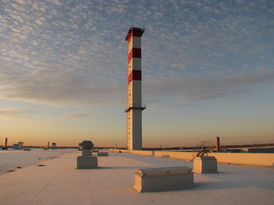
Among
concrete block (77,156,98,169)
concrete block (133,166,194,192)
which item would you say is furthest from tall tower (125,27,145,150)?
concrete block (133,166,194,192)

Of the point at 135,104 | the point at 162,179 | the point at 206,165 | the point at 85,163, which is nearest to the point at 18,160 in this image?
the point at 85,163

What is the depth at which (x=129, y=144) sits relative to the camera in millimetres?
53688

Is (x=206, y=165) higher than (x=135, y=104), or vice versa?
(x=135, y=104)

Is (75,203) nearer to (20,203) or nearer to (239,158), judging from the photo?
(20,203)

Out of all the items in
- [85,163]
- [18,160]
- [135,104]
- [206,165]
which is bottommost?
[18,160]

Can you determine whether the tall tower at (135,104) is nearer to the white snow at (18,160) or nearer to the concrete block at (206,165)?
the white snow at (18,160)

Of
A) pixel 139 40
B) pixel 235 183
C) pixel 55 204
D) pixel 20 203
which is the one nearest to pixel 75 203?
pixel 55 204

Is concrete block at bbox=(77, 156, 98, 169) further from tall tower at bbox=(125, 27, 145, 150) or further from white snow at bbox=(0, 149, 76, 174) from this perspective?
tall tower at bbox=(125, 27, 145, 150)

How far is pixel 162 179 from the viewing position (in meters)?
8.60

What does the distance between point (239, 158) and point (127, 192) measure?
46.3 ft

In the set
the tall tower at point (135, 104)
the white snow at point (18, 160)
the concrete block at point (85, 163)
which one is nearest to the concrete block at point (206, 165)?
the concrete block at point (85, 163)

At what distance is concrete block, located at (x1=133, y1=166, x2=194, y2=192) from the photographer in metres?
8.38

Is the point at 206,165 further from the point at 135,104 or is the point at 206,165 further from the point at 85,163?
the point at 135,104

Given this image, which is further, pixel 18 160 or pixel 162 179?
pixel 18 160
